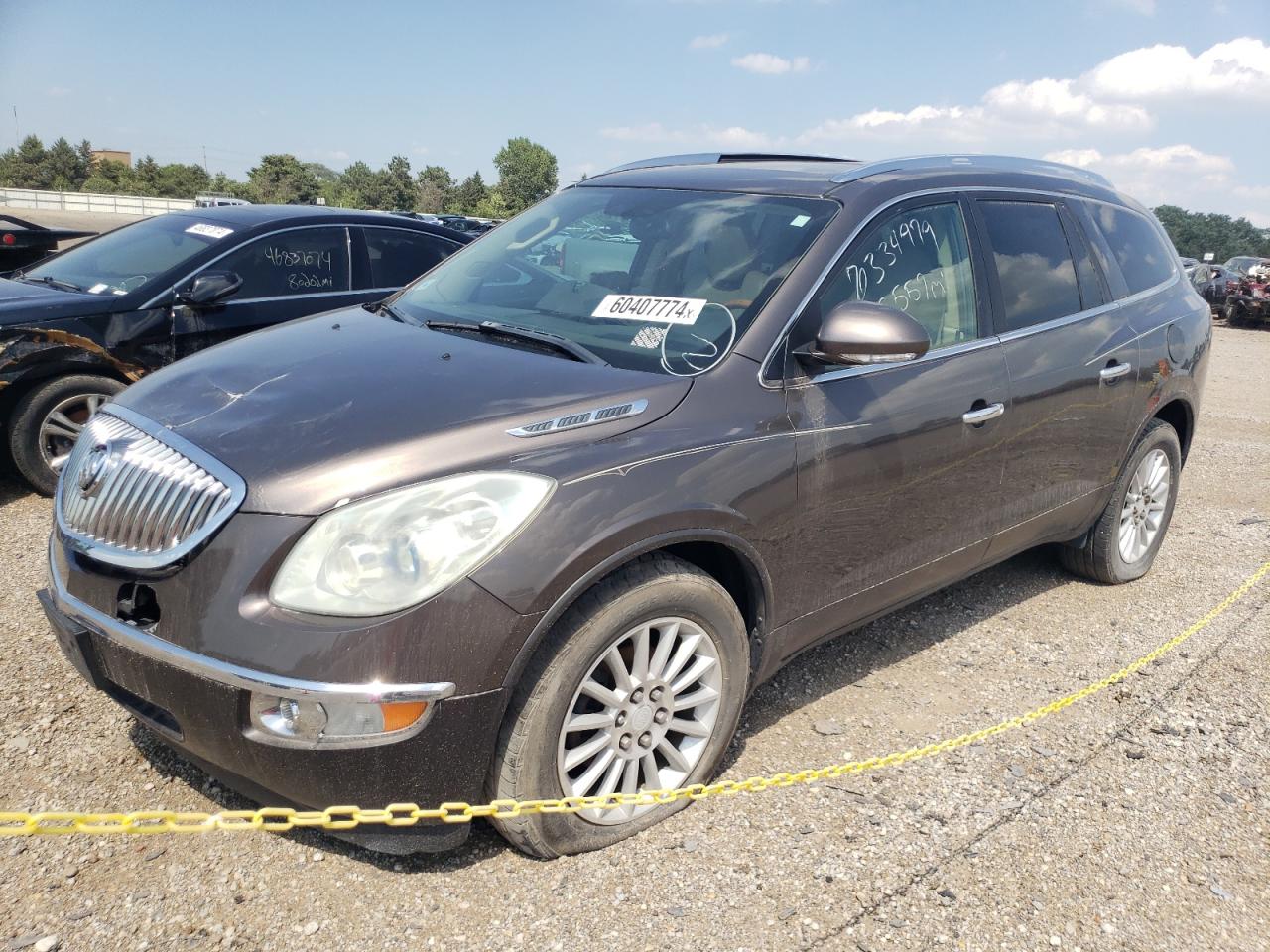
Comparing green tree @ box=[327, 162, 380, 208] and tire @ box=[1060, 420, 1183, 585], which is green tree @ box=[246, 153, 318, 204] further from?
tire @ box=[1060, 420, 1183, 585]

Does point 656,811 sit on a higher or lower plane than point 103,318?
lower

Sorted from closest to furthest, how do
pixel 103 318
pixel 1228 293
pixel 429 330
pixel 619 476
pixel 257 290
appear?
pixel 619 476
pixel 429 330
pixel 103 318
pixel 257 290
pixel 1228 293

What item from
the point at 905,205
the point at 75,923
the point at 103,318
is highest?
the point at 905,205

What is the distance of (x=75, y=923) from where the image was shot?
2348 millimetres

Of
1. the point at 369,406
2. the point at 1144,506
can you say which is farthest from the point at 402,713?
the point at 1144,506

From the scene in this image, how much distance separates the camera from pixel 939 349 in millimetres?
3465

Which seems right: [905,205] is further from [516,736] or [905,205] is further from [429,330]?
[516,736]

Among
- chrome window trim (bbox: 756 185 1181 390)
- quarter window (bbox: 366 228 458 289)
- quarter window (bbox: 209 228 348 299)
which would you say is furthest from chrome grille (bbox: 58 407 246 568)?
quarter window (bbox: 366 228 458 289)

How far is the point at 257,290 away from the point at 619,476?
14.3 ft

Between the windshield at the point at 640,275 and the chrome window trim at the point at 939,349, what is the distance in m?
0.11

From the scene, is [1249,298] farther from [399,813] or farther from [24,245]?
[399,813]

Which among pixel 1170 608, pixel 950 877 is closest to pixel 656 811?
pixel 950 877

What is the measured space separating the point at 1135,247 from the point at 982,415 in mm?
1854

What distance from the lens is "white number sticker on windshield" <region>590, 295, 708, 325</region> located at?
306 cm
